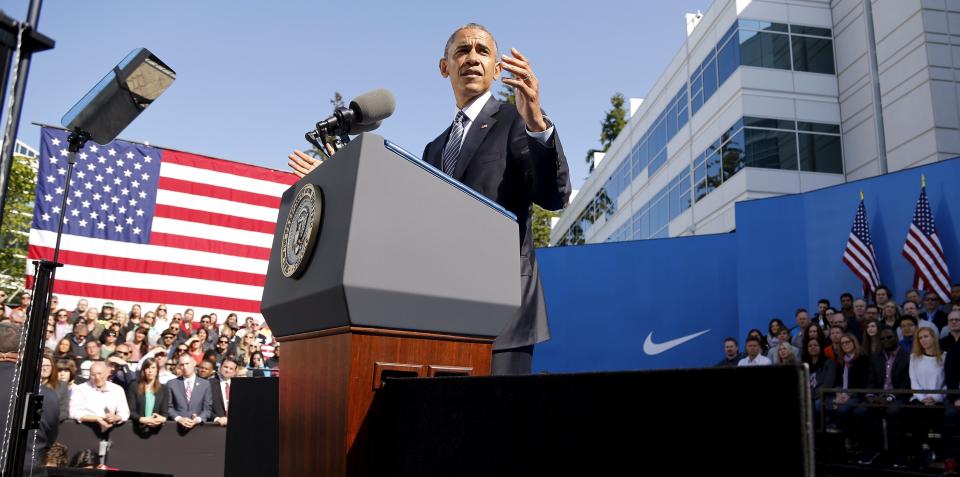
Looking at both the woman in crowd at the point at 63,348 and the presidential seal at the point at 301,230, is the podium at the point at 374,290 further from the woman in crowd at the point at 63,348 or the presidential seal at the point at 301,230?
the woman in crowd at the point at 63,348

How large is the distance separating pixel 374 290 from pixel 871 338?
9.33 meters

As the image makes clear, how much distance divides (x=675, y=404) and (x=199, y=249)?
41.7 feet

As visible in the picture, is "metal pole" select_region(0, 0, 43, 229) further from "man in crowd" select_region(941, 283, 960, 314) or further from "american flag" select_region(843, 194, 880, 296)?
"american flag" select_region(843, 194, 880, 296)

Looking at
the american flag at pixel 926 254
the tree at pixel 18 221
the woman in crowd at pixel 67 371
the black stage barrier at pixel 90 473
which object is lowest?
the black stage barrier at pixel 90 473

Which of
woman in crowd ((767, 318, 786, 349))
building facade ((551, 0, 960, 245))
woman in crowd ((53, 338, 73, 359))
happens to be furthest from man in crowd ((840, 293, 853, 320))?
woman in crowd ((53, 338, 73, 359))

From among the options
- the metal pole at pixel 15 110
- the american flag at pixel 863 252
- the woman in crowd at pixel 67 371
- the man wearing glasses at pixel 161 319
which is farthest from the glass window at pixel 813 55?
the metal pole at pixel 15 110

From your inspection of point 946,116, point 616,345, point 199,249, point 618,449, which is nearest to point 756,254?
point 616,345

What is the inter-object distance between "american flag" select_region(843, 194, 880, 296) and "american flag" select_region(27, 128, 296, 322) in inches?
410

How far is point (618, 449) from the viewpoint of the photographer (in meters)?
0.93

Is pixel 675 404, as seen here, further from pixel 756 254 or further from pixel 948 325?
pixel 756 254

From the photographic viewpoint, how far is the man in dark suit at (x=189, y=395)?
791cm

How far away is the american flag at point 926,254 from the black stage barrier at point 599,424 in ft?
36.7

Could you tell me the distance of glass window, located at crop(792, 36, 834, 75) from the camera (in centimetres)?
2075

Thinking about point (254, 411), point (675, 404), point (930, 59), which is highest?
point (930, 59)
